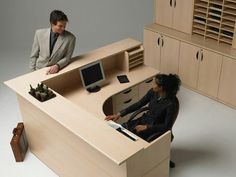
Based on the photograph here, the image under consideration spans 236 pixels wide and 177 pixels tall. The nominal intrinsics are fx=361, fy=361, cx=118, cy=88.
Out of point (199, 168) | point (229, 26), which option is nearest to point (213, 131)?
point (199, 168)

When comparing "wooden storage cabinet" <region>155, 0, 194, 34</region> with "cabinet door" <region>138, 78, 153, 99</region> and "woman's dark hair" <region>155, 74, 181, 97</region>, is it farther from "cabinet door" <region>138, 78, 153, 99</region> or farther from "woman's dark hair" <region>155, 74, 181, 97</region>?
"woman's dark hair" <region>155, 74, 181, 97</region>

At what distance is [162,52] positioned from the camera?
19.5 feet

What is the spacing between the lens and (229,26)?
207 inches

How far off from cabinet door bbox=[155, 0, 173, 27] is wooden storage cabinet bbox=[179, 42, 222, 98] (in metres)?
0.60

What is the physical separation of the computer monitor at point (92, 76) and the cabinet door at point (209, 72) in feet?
5.63

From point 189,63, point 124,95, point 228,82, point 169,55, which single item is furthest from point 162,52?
point 124,95

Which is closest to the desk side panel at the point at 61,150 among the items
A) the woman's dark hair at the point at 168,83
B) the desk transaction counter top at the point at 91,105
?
the desk transaction counter top at the point at 91,105

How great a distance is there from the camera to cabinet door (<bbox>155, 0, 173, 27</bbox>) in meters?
5.86

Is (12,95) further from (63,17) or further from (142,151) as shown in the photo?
(142,151)

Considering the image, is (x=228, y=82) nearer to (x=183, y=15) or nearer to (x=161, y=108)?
(x=183, y=15)

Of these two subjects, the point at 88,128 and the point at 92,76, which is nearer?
the point at 88,128

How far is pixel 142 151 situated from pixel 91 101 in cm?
124

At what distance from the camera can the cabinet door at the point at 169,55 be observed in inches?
225

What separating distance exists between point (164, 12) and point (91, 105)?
2529 millimetres
